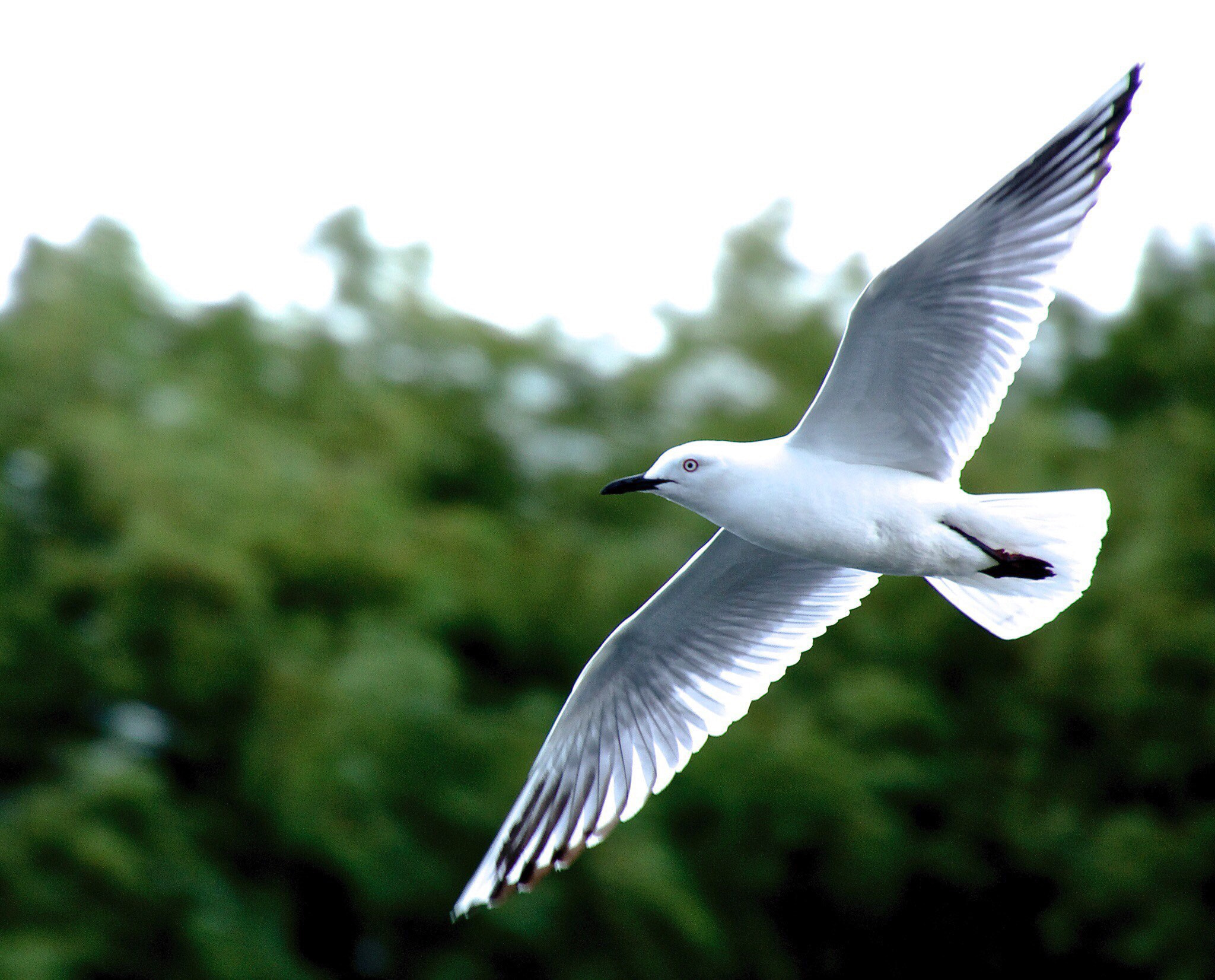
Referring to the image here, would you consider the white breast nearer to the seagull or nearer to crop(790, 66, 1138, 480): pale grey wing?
the seagull

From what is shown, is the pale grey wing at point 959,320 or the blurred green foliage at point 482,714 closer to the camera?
the pale grey wing at point 959,320

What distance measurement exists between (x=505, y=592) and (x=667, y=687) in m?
4.69

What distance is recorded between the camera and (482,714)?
8.33 meters

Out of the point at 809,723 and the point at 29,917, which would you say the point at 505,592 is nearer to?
the point at 809,723

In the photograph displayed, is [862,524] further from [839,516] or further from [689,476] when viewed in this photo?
[689,476]

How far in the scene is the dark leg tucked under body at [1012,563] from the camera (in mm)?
3943

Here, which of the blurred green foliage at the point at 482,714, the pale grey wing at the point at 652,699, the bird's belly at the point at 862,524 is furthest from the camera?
the blurred green foliage at the point at 482,714

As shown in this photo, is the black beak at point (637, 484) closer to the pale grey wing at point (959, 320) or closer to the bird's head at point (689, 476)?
the bird's head at point (689, 476)

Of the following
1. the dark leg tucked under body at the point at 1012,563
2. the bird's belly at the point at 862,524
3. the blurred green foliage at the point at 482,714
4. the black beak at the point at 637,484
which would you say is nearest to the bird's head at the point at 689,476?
the black beak at the point at 637,484

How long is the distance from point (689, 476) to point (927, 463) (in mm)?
650

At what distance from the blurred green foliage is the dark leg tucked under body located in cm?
403

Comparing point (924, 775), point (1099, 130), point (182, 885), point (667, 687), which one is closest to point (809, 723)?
point (924, 775)

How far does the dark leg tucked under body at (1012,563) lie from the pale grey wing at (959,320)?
0.26 meters

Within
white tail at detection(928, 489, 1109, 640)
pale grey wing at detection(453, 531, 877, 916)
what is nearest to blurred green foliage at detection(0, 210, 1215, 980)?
pale grey wing at detection(453, 531, 877, 916)
